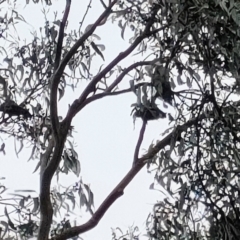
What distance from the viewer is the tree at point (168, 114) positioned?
4.84ft

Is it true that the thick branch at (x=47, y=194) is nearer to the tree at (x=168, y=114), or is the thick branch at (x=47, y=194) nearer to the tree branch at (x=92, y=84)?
the tree at (x=168, y=114)

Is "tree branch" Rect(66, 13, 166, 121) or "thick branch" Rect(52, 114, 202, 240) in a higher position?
"tree branch" Rect(66, 13, 166, 121)

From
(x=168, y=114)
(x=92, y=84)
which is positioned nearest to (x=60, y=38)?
(x=92, y=84)

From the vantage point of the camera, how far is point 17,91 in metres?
1.81

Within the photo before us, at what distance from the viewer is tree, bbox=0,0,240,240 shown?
147 centimetres

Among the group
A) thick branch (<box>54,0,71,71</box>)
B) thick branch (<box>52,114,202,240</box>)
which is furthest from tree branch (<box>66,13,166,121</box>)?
thick branch (<box>52,114,202,240</box>)

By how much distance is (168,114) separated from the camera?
5.33 ft

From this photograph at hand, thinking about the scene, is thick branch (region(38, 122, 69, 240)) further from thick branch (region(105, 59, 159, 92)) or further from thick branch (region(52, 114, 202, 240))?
thick branch (region(105, 59, 159, 92))

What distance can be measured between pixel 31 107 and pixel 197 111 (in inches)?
21.5

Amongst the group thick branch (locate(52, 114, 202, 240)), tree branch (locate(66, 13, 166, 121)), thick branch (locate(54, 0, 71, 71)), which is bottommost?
thick branch (locate(52, 114, 202, 240))

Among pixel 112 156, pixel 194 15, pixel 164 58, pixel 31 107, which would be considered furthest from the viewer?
pixel 112 156

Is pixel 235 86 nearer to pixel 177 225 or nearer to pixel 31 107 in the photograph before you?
pixel 177 225

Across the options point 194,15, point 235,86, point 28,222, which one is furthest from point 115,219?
point 194,15

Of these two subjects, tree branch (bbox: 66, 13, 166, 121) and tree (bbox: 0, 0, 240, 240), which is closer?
tree (bbox: 0, 0, 240, 240)
